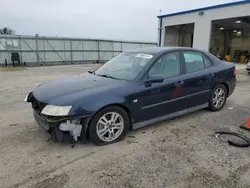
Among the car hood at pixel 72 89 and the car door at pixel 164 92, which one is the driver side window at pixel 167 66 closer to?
the car door at pixel 164 92

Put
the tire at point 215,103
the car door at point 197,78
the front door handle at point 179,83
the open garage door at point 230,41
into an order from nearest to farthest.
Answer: the front door handle at point 179,83 → the car door at point 197,78 → the tire at point 215,103 → the open garage door at point 230,41

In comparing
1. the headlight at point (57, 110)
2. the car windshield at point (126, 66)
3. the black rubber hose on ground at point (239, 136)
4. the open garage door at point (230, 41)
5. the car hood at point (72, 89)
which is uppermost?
the open garage door at point (230, 41)

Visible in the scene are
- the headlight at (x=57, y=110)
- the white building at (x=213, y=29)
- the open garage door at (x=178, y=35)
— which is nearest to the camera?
the headlight at (x=57, y=110)

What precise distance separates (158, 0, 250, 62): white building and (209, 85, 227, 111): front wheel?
1478cm

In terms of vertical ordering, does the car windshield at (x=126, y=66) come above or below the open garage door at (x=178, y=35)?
below

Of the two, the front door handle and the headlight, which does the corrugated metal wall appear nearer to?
the headlight

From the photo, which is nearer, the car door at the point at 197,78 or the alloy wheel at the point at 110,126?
the alloy wheel at the point at 110,126

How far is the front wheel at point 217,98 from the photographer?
15.2ft

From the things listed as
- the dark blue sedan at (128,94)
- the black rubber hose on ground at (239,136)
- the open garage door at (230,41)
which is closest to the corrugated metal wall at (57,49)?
the open garage door at (230,41)

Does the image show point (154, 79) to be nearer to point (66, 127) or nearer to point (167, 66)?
point (167, 66)

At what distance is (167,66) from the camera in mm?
3881

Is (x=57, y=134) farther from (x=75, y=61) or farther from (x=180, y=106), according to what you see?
(x=75, y=61)

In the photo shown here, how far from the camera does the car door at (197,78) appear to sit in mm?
4086

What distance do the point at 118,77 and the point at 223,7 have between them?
700 inches
